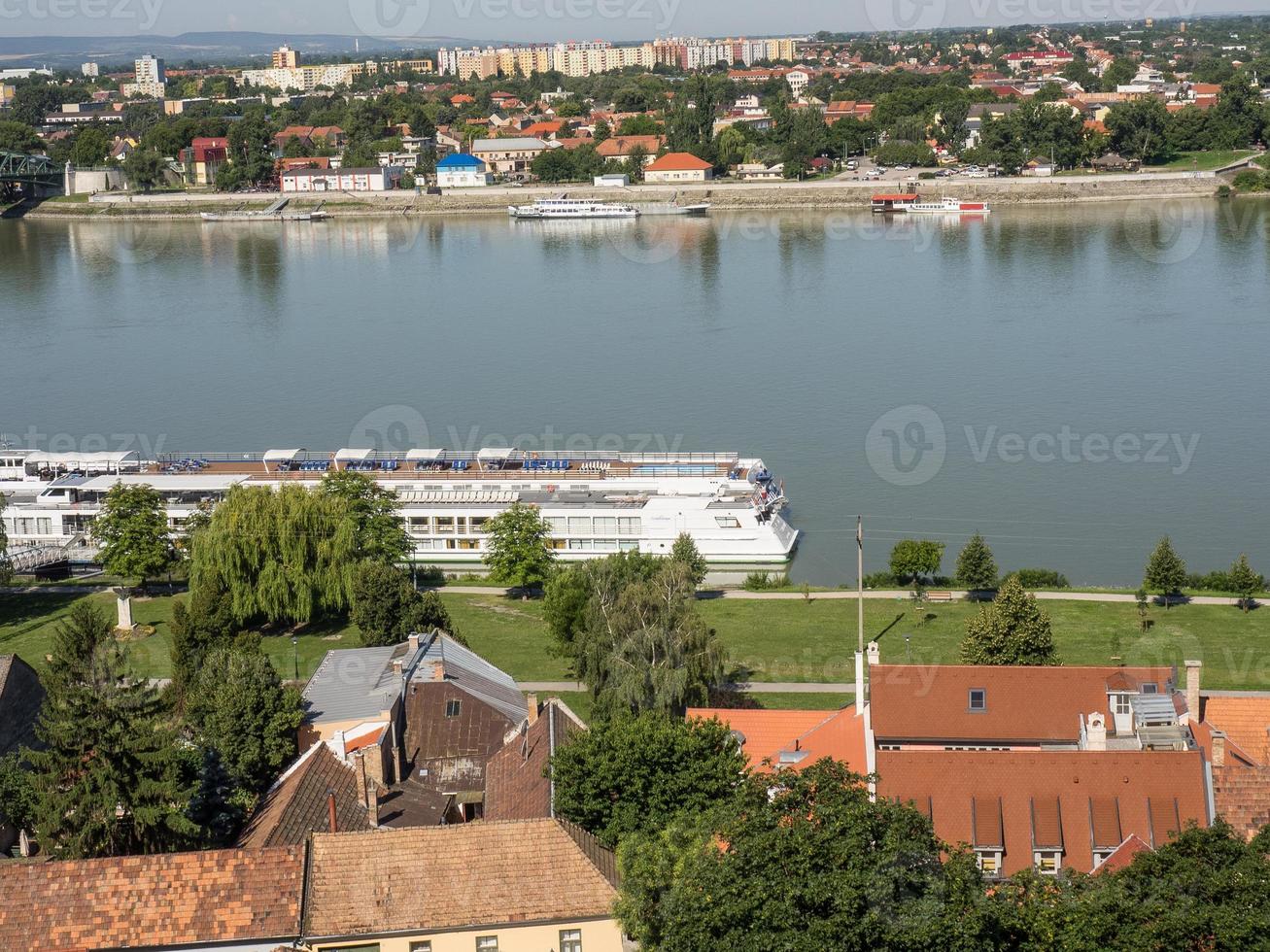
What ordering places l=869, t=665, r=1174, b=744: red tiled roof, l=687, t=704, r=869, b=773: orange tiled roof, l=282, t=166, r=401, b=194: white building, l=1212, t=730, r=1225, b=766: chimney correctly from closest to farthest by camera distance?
l=1212, t=730, r=1225, b=766: chimney → l=687, t=704, r=869, b=773: orange tiled roof → l=869, t=665, r=1174, b=744: red tiled roof → l=282, t=166, r=401, b=194: white building

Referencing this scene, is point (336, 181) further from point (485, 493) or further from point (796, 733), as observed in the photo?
point (796, 733)

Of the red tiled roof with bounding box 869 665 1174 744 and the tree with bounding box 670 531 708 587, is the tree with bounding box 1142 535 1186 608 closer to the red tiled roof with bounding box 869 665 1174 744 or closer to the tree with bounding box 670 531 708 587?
the tree with bounding box 670 531 708 587

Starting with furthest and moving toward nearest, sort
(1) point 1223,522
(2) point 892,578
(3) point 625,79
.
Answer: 1. (3) point 625,79
2. (1) point 1223,522
3. (2) point 892,578

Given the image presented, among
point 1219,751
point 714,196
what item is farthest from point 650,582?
point 714,196

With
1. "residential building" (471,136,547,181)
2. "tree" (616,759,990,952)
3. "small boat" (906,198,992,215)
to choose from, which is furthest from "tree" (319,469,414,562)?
"residential building" (471,136,547,181)

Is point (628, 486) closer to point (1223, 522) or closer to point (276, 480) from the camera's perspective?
point (276, 480)

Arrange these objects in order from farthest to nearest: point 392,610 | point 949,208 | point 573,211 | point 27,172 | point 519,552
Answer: point 27,172
point 573,211
point 949,208
point 519,552
point 392,610

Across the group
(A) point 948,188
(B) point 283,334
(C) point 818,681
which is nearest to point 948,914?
(C) point 818,681
